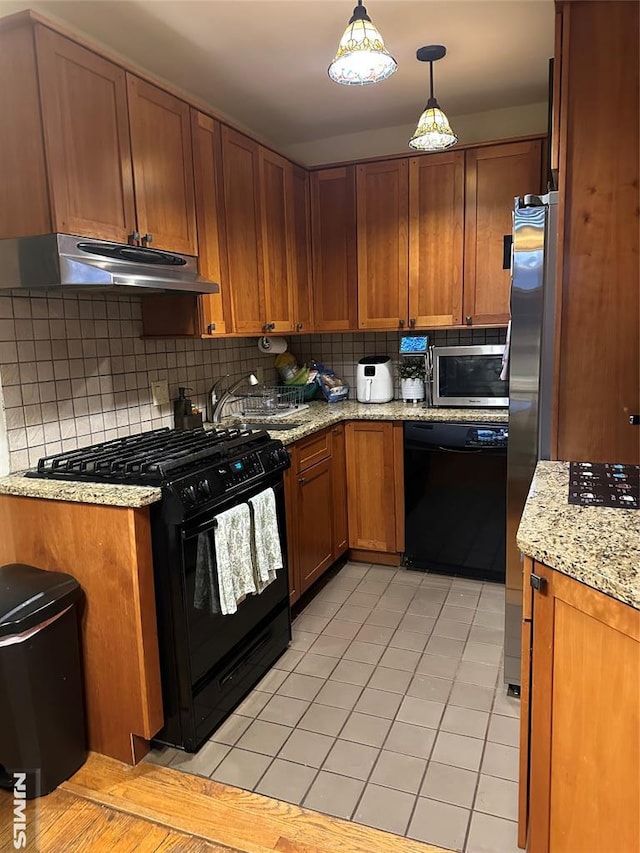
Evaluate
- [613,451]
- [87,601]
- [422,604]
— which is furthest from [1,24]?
[422,604]

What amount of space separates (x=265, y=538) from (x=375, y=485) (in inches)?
45.7

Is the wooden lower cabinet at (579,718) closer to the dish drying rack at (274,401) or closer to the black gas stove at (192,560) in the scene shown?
the black gas stove at (192,560)

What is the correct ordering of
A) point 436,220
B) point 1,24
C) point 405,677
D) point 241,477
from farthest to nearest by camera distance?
1. point 436,220
2. point 405,677
3. point 241,477
4. point 1,24

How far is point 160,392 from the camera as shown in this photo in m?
2.74

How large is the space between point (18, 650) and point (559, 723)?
1420 mm

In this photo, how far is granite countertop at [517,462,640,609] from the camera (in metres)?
1.05

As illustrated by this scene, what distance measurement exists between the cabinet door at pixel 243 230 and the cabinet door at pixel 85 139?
0.69 metres

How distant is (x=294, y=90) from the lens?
9.46 feet

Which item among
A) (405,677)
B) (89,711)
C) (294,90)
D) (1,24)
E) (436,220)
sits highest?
(294,90)

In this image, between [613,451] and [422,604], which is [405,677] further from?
[613,451]

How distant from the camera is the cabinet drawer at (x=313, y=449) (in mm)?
2766

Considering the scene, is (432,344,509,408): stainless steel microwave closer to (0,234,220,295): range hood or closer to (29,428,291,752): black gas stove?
(29,428,291,752): black gas stove

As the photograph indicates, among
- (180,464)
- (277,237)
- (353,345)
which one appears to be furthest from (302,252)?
(180,464)

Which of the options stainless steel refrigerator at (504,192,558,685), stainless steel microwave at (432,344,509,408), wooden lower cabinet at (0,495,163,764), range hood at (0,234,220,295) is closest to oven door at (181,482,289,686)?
wooden lower cabinet at (0,495,163,764)
